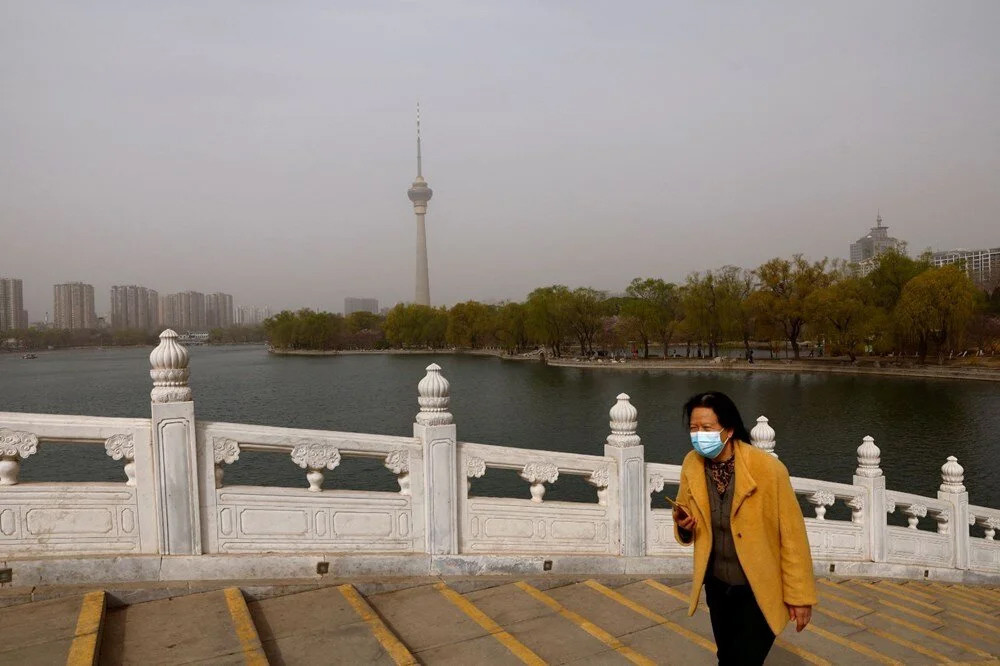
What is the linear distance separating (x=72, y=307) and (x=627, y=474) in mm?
139485

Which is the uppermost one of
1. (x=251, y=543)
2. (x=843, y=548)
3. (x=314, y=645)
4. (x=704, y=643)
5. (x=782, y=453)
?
(x=251, y=543)

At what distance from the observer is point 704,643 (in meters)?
3.23

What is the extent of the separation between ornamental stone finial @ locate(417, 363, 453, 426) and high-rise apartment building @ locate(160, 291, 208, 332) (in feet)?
476

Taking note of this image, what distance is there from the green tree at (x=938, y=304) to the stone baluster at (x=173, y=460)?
143 ft

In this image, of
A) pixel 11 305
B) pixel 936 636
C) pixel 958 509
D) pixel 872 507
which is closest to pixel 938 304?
pixel 958 509

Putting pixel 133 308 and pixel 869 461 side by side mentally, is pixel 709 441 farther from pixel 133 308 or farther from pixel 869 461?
pixel 133 308

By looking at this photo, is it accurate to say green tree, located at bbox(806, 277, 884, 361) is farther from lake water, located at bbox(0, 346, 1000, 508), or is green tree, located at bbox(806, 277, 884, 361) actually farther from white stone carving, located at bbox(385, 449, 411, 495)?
white stone carving, located at bbox(385, 449, 411, 495)

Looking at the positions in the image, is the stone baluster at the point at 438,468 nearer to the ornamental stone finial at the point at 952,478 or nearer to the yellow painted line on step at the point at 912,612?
the yellow painted line on step at the point at 912,612

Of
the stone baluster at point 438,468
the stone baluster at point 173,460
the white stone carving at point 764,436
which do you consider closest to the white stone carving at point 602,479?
the stone baluster at point 438,468

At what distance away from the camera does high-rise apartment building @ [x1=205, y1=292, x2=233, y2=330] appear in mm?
151000

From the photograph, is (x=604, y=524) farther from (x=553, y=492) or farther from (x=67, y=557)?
(x=553, y=492)

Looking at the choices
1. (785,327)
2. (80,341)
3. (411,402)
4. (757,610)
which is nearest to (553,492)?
(757,610)

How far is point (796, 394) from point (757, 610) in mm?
34744

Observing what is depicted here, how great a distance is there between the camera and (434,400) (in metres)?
3.97
